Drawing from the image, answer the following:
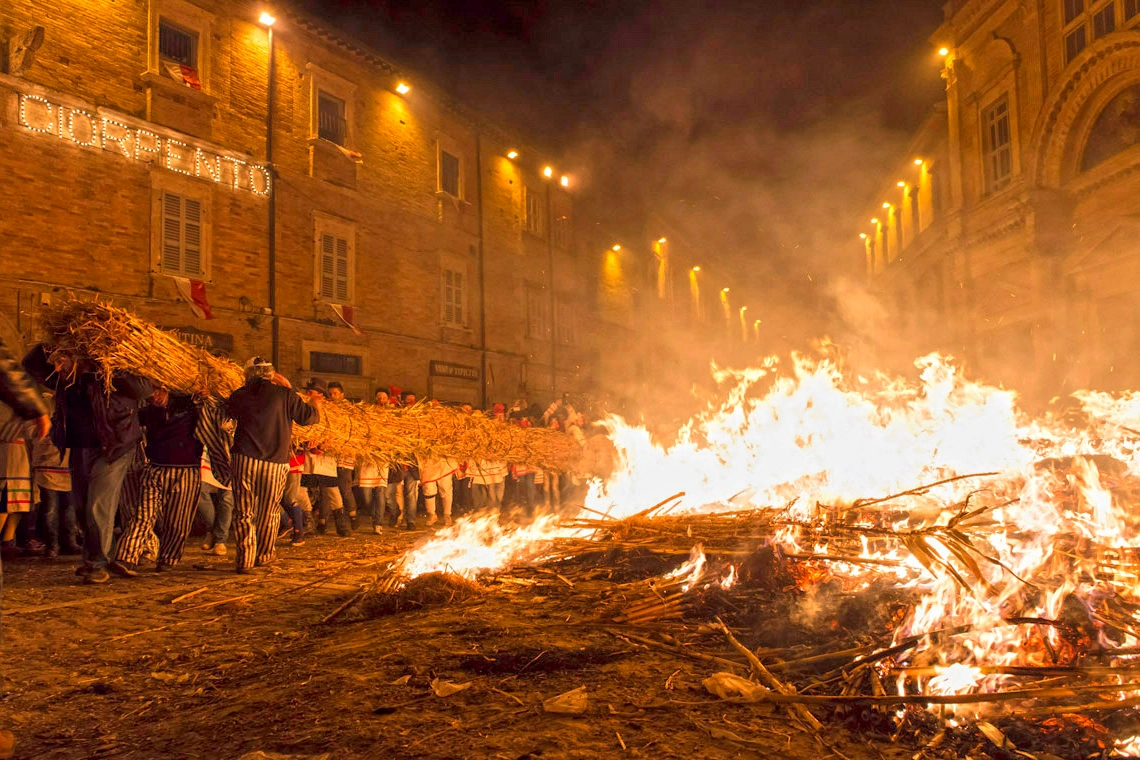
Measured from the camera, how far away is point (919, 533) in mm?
4531

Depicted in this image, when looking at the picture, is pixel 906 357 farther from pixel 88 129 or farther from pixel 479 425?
pixel 88 129

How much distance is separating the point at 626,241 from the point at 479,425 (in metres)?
21.3

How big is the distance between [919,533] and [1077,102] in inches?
739

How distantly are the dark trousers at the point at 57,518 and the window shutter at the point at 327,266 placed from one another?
9.75 metres

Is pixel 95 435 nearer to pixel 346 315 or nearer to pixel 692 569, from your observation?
pixel 692 569

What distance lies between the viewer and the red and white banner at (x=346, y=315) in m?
17.8

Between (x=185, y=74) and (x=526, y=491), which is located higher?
(x=185, y=74)

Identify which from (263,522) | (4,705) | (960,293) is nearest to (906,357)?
(960,293)

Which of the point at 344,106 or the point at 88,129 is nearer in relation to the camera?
the point at 88,129

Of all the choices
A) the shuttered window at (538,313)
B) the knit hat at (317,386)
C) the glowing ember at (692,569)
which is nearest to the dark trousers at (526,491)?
the knit hat at (317,386)

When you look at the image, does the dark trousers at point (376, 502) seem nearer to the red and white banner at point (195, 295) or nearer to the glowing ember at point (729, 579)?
the glowing ember at point (729, 579)

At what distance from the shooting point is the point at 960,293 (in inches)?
931

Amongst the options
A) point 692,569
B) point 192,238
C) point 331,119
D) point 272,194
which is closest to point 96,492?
point 692,569

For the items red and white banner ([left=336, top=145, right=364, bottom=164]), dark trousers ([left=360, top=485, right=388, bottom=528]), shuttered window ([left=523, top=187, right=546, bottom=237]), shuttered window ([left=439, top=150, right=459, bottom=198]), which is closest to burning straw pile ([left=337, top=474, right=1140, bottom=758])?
dark trousers ([left=360, top=485, right=388, bottom=528])
